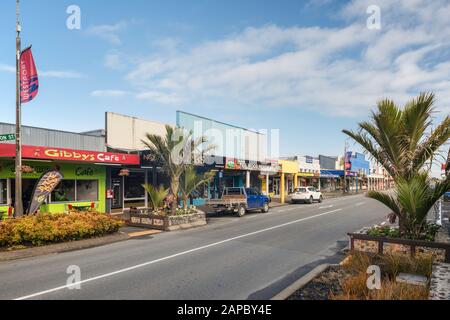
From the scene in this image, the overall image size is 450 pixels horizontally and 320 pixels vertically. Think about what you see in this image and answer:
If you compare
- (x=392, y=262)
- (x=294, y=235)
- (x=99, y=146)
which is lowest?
(x=294, y=235)

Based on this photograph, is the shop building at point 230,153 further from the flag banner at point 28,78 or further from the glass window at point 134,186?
the flag banner at point 28,78

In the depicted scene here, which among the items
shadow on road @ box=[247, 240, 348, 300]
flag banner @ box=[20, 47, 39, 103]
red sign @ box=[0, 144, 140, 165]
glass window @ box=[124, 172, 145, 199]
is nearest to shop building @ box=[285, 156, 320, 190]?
glass window @ box=[124, 172, 145, 199]

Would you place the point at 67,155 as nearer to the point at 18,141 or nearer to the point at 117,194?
the point at 18,141

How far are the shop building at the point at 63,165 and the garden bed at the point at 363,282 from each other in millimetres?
12762

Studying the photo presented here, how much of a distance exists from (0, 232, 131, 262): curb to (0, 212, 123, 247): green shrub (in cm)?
28

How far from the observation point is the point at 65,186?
57.0ft

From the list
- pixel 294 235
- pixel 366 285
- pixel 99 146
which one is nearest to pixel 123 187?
pixel 99 146

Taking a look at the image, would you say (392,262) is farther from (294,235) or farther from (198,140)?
(198,140)

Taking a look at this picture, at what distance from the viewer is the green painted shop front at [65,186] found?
14.9m

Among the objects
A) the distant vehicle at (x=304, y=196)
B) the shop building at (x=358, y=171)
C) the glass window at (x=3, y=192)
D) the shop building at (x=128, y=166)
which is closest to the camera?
the glass window at (x=3, y=192)

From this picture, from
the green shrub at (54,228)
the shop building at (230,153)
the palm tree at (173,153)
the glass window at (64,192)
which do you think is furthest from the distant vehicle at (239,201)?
the green shrub at (54,228)

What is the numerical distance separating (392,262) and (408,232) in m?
1.93

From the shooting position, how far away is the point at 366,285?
205 inches

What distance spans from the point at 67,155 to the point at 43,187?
2706mm
